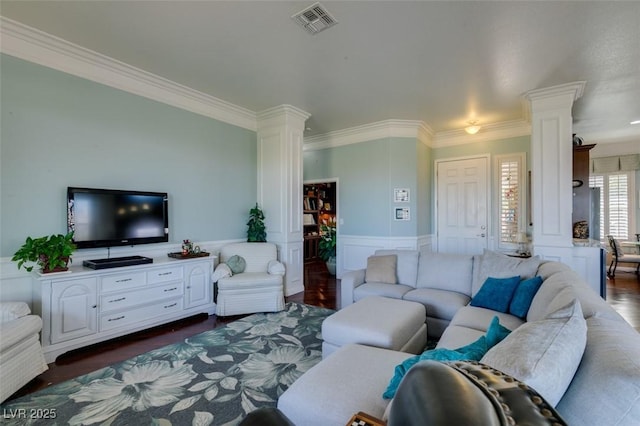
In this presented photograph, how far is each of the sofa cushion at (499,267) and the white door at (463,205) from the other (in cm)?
253

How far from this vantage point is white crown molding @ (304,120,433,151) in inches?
205

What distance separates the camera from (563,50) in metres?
2.91

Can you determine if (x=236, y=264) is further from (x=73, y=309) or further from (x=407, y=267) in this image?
(x=407, y=267)

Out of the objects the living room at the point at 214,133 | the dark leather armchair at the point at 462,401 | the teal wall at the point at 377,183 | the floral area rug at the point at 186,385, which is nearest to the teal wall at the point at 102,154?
the living room at the point at 214,133

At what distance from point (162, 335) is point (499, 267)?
347cm

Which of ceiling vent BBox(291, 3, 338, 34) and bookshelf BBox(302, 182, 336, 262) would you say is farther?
bookshelf BBox(302, 182, 336, 262)

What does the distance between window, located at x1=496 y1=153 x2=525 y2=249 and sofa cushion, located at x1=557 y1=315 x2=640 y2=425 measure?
468cm

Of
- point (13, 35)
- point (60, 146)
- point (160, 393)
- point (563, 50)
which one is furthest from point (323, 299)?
point (13, 35)

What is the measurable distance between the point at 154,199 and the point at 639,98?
6613mm

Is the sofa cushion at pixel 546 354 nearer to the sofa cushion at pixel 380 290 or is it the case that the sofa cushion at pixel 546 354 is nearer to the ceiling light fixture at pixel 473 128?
the sofa cushion at pixel 380 290

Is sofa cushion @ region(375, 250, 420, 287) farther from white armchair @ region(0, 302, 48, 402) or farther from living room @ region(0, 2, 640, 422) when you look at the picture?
white armchair @ region(0, 302, 48, 402)

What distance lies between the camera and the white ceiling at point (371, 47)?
2389mm

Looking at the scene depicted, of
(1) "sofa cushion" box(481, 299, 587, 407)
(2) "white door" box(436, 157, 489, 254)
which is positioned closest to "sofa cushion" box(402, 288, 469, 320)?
(1) "sofa cushion" box(481, 299, 587, 407)

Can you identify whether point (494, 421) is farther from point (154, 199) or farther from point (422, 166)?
point (422, 166)
